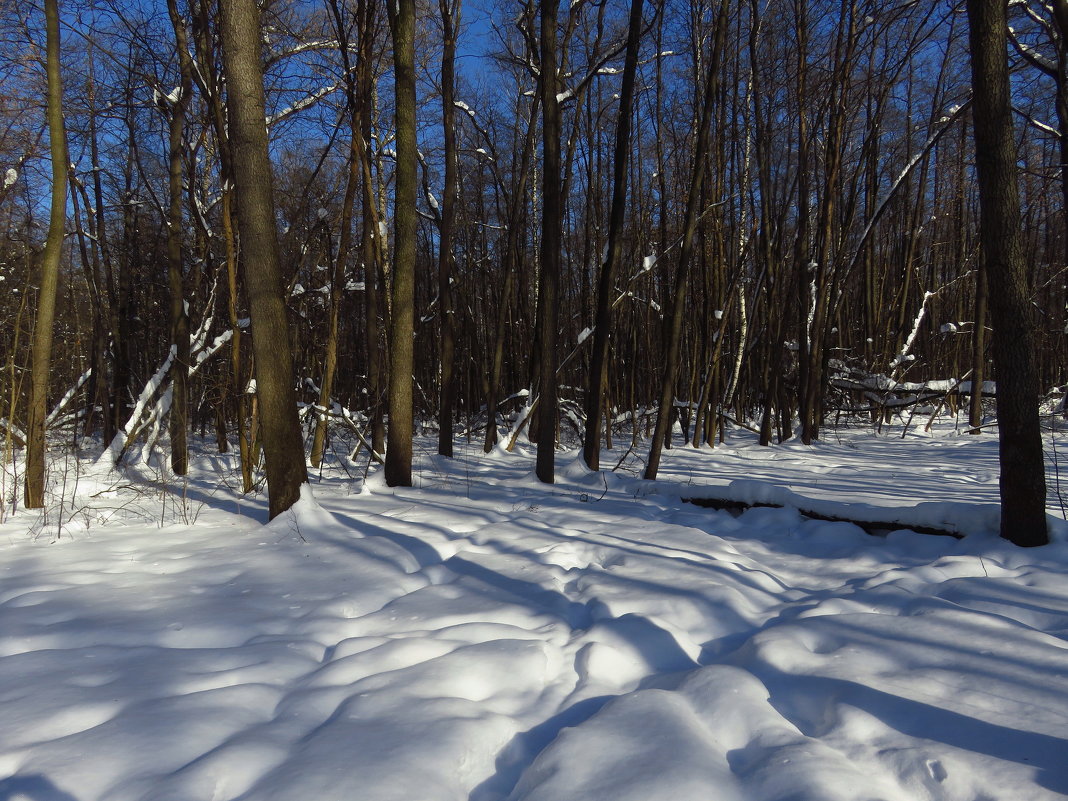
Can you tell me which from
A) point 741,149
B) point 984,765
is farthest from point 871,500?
point 741,149

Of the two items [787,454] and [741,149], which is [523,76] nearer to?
[741,149]

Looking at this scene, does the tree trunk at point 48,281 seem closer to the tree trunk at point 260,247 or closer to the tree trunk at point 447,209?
the tree trunk at point 260,247

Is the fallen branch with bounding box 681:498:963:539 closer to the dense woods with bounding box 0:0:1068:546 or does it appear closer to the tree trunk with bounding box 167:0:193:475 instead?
the dense woods with bounding box 0:0:1068:546

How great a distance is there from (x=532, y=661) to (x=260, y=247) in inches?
153

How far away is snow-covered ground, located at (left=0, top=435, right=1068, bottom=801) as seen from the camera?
1866 mm

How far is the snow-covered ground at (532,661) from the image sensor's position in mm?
1866

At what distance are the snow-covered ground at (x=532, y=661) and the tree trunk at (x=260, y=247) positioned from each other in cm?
52

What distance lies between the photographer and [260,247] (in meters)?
4.98

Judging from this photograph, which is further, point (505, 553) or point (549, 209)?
point (549, 209)

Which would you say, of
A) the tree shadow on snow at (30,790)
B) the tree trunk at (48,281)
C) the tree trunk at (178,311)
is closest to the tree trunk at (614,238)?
the tree trunk at (178,311)

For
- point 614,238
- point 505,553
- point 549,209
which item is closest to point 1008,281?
point 505,553

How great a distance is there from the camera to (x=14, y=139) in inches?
326

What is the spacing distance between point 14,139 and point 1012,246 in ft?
36.0

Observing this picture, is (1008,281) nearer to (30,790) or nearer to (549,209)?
(549,209)
